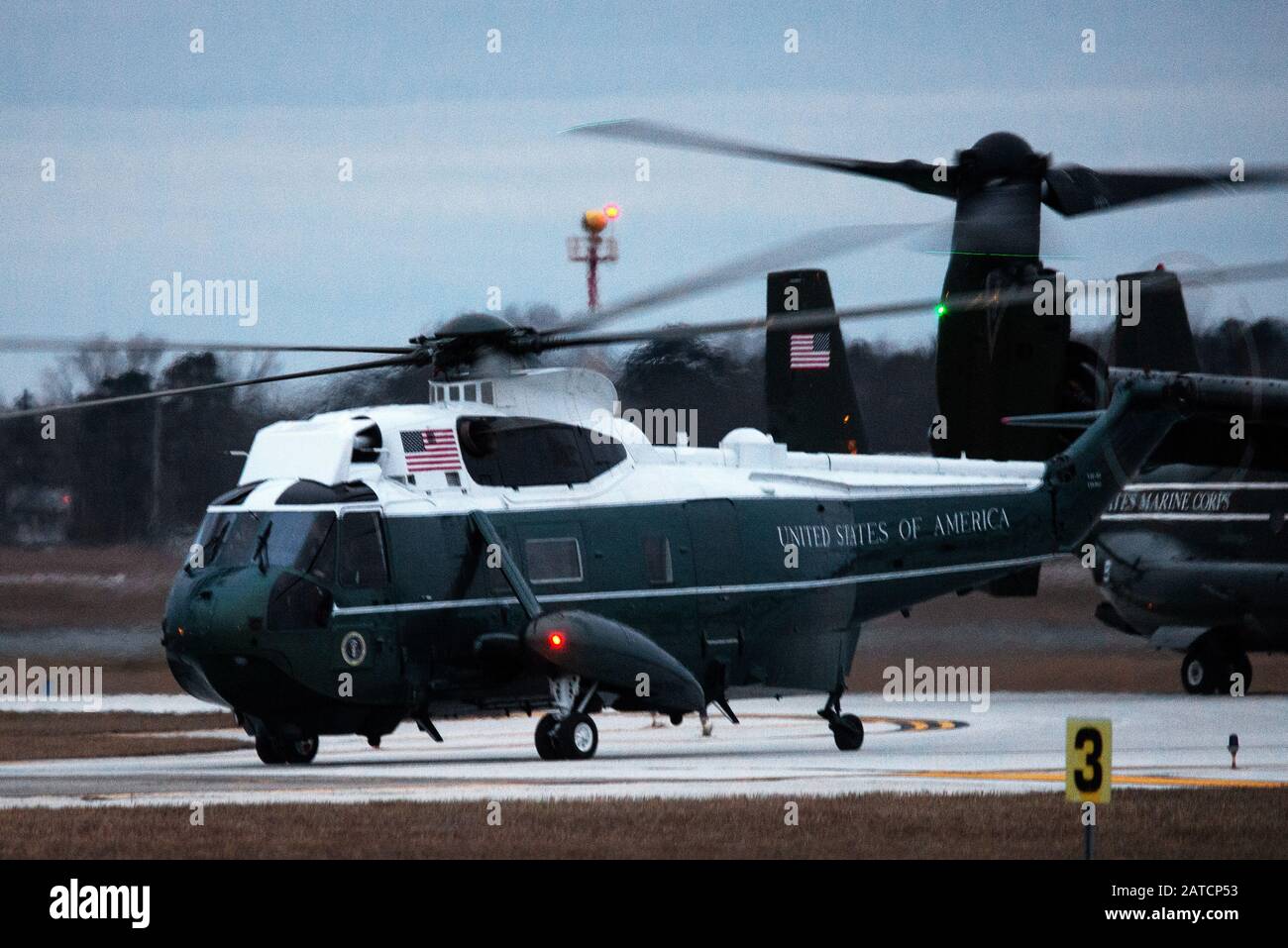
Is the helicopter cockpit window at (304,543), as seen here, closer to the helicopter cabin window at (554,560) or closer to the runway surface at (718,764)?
the runway surface at (718,764)

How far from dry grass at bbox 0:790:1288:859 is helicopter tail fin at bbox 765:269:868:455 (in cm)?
1650

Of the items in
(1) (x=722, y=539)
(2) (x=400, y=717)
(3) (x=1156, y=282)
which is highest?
(3) (x=1156, y=282)

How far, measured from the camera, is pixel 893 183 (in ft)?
80.2

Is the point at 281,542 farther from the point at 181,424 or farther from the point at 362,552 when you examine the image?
the point at 181,424

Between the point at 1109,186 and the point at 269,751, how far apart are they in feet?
36.9

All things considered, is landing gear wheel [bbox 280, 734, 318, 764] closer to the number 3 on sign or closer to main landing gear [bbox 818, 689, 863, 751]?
main landing gear [bbox 818, 689, 863, 751]

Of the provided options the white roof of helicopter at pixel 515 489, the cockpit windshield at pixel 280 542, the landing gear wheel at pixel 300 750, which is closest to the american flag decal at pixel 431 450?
the white roof of helicopter at pixel 515 489

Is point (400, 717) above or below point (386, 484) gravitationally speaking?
below

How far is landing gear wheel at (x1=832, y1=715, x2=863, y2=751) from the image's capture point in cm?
2322

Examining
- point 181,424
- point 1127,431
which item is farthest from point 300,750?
point 181,424

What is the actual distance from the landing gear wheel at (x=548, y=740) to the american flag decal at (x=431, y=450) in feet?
8.91

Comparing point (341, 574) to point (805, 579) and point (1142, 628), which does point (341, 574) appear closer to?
point (805, 579)

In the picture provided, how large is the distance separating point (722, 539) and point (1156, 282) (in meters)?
6.31
